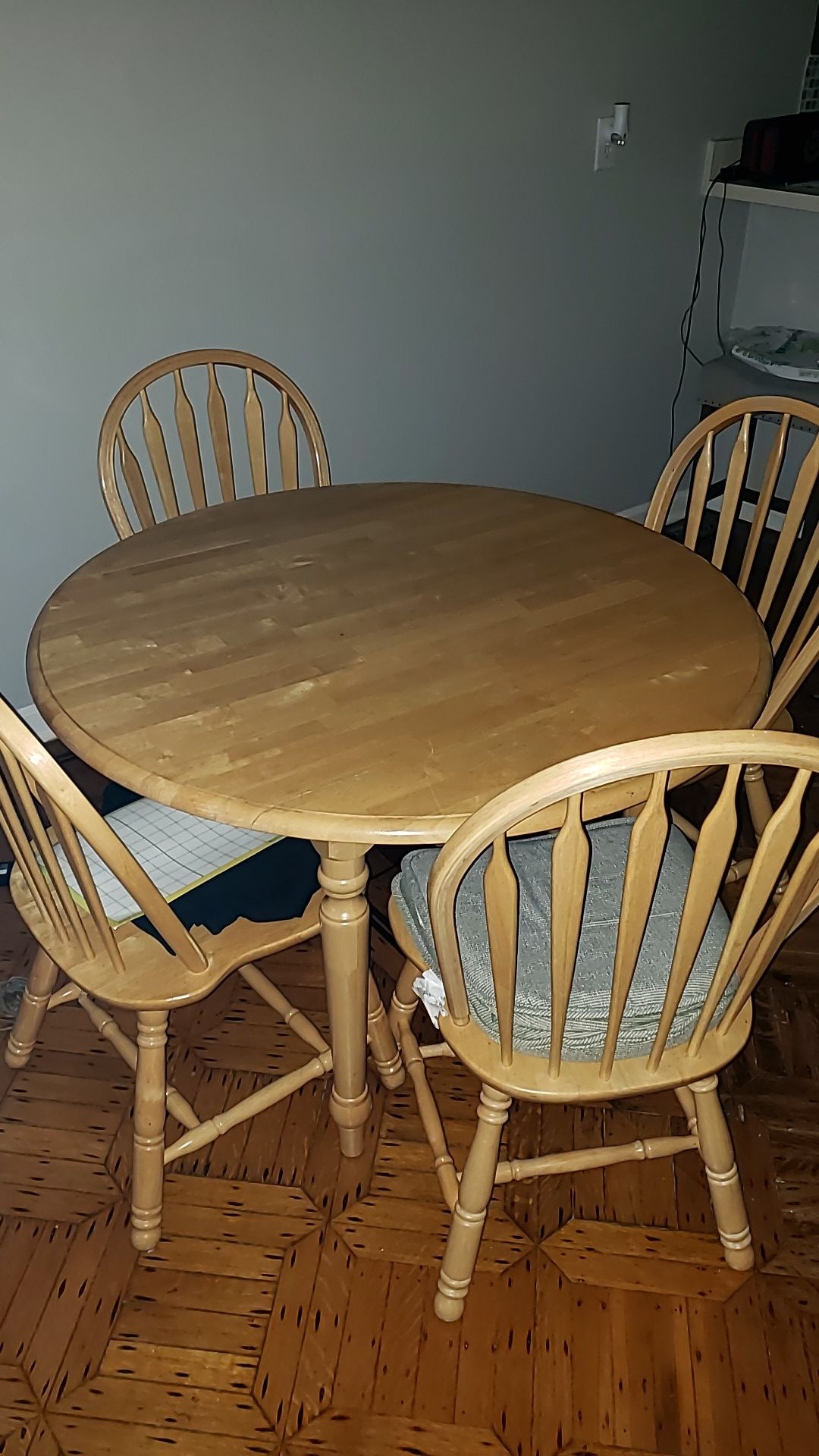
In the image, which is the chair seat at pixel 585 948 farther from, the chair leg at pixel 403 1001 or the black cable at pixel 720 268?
the black cable at pixel 720 268

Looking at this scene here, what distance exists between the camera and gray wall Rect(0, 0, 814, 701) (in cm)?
202

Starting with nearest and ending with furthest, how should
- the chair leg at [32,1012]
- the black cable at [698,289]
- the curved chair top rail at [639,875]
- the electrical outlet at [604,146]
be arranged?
the curved chair top rail at [639,875]
the chair leg at [32,1012]
the electrical outlet at [604,146]
the black cable at [698,289]

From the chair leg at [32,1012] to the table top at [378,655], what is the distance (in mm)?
448

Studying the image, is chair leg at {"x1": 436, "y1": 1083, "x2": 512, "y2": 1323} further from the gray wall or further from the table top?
the gray wall

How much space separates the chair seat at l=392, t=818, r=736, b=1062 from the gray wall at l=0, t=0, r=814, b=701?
50.1 inches

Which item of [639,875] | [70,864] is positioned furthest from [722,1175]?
[70,864]

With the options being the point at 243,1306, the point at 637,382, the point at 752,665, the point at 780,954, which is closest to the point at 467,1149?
the point at 243,1306

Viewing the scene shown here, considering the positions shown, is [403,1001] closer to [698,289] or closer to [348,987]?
[348,987]

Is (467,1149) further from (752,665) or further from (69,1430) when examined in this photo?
(752,665)

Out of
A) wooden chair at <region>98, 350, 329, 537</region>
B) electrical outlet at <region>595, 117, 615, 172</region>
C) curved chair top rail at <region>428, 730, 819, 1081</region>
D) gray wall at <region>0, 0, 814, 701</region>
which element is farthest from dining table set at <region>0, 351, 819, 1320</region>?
electrical outlet at <region>595, 117, 615, 172</region>

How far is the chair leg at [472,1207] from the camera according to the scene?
1.32 m

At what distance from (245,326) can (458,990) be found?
1.59 meters

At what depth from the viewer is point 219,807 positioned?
1175mm

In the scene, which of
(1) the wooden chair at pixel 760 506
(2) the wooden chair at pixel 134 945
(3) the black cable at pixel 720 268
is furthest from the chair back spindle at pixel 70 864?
(3) the black cable at pixel 720 268
